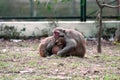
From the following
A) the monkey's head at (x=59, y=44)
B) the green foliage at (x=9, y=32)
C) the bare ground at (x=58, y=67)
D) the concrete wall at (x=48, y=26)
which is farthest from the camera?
the concrete wall at (x=48, y=26)

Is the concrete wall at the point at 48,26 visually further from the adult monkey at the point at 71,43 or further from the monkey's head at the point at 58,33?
the monkey's head at the point at 58,33

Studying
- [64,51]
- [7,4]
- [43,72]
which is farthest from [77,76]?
[7,4]

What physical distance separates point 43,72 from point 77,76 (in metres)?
0.69

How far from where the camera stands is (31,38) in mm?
15070

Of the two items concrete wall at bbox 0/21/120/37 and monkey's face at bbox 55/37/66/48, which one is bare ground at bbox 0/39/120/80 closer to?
monkey's face at bbox 55/37/66/48

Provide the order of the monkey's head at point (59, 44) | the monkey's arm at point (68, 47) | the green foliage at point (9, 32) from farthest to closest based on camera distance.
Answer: the green foliage at point (9, 32) < the monkey's head at point (59, 44) < the monkey's arm at point (68, 47)

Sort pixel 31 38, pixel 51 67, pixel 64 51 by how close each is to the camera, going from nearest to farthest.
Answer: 1. pixel 51 67
2. pixel 64 51
3. pixel 31 38

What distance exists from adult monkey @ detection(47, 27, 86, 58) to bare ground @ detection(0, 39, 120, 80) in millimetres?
181

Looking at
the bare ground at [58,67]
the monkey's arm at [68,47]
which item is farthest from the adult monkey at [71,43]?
the bare ground at [58,67]

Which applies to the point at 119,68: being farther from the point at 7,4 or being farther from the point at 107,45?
the point at 7,4

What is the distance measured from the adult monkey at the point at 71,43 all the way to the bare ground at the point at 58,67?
181 mm

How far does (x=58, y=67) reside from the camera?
27.7 feet

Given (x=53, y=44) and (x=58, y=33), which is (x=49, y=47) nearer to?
(x=53, y=44)

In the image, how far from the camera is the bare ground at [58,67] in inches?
298
